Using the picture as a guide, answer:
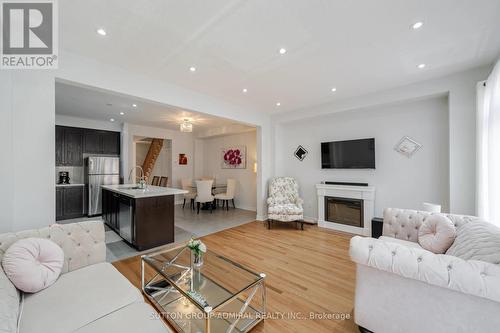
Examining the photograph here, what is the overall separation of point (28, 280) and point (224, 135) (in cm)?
603

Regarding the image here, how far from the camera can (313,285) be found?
7.48ft

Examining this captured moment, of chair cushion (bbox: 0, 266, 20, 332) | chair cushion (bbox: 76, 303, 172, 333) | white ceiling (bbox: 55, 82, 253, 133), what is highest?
white ceiling (bbox: 55, 82, 253, 133)

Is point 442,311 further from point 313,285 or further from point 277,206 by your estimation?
point 277,206

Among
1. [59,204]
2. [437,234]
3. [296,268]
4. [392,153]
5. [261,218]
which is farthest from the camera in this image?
[261,218]

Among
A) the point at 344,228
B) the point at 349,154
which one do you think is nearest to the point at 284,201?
the point at 344,228

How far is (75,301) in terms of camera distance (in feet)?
4.20

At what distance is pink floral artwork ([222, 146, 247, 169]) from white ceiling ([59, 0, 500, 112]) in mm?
3434

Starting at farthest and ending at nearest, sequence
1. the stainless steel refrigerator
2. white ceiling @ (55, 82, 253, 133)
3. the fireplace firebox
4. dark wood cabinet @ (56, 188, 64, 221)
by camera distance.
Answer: the stainless steel refrigerator, dark wood cabinet @ (56, 188, 64, 221), the fireplace firebox, white ceiling @ (55, 82, 253, 133)

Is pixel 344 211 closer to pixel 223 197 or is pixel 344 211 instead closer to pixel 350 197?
pixel 350 197

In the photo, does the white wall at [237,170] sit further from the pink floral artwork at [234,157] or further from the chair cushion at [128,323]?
the chair cushion at [128,323]

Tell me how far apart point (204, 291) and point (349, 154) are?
3779 mm

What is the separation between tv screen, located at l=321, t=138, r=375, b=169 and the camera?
4.00 meters

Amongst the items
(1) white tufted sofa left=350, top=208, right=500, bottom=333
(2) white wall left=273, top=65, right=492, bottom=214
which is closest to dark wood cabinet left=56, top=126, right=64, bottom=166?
(1) white tufted sofa left=350, top=208, right=500, bottom=333

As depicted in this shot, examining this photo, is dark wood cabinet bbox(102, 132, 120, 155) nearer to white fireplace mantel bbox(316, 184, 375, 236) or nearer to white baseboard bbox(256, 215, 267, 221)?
white baseboard bbox(256, 215, 267, 221)
